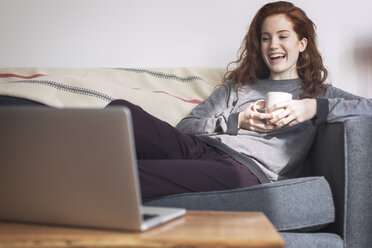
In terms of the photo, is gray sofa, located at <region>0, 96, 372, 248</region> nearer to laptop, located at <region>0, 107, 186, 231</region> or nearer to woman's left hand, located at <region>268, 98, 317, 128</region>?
woman's left hand, located at <region>268, 98, 317, 128</region>

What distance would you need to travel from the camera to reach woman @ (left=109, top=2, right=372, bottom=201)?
3.76ft

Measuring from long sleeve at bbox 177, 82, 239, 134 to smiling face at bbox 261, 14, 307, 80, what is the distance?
8.1 inches

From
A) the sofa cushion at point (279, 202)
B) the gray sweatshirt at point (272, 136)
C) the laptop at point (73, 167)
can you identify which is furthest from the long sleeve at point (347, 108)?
the laptop at point (73, 167)

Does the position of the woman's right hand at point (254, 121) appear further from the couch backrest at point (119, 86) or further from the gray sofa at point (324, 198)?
the couch backrest at point (119, 86)

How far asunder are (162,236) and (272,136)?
3.27 ft

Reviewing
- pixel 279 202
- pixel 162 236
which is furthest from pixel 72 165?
pixel 279 202

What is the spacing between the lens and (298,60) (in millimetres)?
1791

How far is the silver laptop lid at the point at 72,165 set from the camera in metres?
0.58

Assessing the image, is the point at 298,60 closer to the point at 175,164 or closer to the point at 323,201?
the point at 323,201

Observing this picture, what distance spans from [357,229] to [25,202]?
871 millimetres

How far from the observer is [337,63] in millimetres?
2088

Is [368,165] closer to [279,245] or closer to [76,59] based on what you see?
[279,245]

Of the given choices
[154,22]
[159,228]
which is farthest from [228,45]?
[159,228]

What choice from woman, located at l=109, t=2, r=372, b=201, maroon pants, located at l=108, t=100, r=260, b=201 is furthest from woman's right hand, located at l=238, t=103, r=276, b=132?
maroon pants, located at l=108, t=100, r=260, b=201
